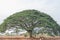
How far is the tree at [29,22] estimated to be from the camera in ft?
42.5

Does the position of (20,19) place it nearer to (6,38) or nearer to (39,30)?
(39,30)

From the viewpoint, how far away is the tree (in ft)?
42.5

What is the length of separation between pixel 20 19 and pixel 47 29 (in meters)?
1.60

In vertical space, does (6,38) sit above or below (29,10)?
below

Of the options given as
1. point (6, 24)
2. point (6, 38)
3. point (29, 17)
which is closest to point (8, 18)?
point (6, 24)

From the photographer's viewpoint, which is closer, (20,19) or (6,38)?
(20,19)

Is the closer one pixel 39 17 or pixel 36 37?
pixel 39 17

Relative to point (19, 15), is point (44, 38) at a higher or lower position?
lower

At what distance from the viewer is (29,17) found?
13.0m

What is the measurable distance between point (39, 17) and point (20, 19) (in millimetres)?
1079

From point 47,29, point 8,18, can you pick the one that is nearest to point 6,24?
point 8,18

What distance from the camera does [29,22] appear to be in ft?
42.7

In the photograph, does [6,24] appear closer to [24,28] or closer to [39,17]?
[24,28]

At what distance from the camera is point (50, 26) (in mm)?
12867
